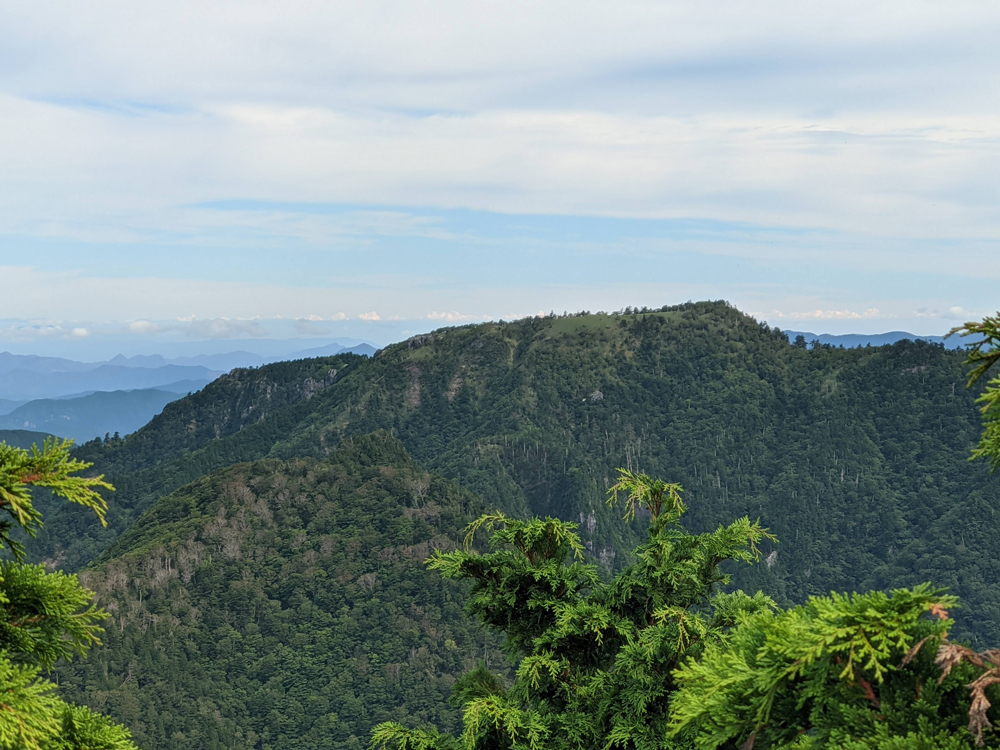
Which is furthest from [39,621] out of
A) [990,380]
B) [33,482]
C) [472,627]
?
[472,627]

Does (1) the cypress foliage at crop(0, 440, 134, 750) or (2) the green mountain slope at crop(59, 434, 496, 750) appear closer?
(1) the cypress foliage at crop(0, 440, 134, 750)

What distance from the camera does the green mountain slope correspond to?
3787 inches

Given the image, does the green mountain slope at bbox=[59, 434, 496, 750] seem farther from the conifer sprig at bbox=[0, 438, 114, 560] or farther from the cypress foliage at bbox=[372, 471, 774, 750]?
the conifer sprig at bbox=[0, 438, 114, 560]

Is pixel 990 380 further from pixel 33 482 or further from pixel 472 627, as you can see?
pixel 472 627

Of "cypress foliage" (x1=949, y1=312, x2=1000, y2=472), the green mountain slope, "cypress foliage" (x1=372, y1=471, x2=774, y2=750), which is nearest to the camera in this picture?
"cypress foliage" (x1=949, y1=312, x2=1000, y2=472)

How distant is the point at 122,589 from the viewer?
4035 inches

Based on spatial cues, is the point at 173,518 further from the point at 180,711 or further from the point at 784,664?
the point at 784,664

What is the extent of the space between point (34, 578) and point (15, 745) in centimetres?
223

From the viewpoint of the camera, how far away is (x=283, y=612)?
11562cm

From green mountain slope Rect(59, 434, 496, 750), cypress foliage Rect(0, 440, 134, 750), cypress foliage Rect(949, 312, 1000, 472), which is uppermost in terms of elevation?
cypress foliage Rect(949, 312, 1000, 472)

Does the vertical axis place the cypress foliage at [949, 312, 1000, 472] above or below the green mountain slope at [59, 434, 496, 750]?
above

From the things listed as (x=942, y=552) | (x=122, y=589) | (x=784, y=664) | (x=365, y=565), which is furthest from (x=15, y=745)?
(x=942, y=552)

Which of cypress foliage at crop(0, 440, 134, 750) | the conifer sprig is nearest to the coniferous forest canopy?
cypress foliage at crop(0, 440, 134, 750)

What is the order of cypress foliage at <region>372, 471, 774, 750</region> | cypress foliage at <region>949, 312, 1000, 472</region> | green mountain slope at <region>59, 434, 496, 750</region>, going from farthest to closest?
green mountain slope at <region>59, 434, 496, 750</region> < cypress foliage at <region>372, 471, 774, 750</region> < cypress foliage at <region>949, 312, 1000, 472</region>
